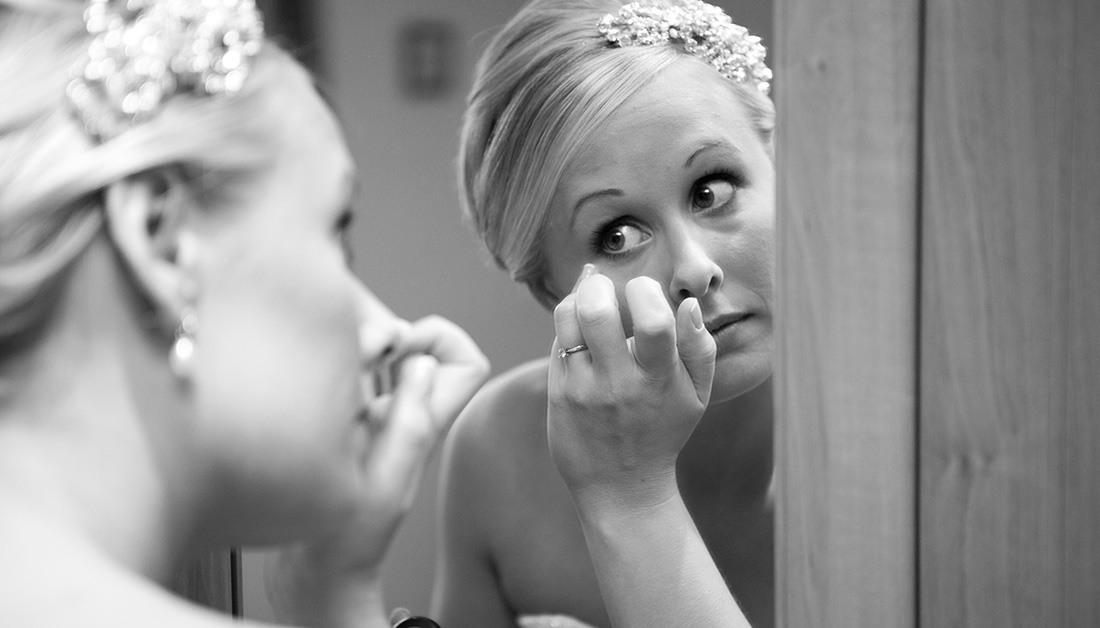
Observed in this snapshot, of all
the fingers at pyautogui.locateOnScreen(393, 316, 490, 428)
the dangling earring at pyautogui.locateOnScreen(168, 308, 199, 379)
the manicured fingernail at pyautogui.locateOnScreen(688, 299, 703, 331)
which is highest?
the dangling earring at pyautogui.locateOnScreen(168, 308, 199, 379)

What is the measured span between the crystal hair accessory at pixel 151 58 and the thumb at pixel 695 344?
361 mm

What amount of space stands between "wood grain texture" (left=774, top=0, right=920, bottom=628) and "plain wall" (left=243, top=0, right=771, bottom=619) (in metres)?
0.13

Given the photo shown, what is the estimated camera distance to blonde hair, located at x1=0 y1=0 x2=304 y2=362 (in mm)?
513

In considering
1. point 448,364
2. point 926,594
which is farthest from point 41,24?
point 926,594

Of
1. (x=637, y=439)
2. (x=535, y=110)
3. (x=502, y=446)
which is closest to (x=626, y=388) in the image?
(x=637, y=439)

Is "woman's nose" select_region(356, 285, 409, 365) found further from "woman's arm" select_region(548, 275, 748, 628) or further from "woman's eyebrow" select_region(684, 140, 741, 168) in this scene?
"woman's eyebrow" select_region(684, 140, 741, 168)

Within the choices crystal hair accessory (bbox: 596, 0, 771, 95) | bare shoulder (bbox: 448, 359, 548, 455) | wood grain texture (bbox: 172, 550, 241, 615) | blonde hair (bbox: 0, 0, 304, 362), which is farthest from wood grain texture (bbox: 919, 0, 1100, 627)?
wood grain texture (bbox: 172, 550, 241, 615)

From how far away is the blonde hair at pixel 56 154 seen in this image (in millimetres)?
513

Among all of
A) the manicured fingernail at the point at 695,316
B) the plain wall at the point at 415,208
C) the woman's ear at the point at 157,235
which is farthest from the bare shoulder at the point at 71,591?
the manicured fingernail at the point at 695,316

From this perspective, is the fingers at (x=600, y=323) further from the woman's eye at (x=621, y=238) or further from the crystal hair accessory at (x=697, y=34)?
the crystal hair accessory at (x=697, y=34)

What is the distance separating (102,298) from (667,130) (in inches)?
17.6

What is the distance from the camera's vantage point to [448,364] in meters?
0.80

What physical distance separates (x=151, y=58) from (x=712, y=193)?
0.43 m

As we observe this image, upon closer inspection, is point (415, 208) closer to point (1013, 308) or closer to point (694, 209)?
point (694, 209)
